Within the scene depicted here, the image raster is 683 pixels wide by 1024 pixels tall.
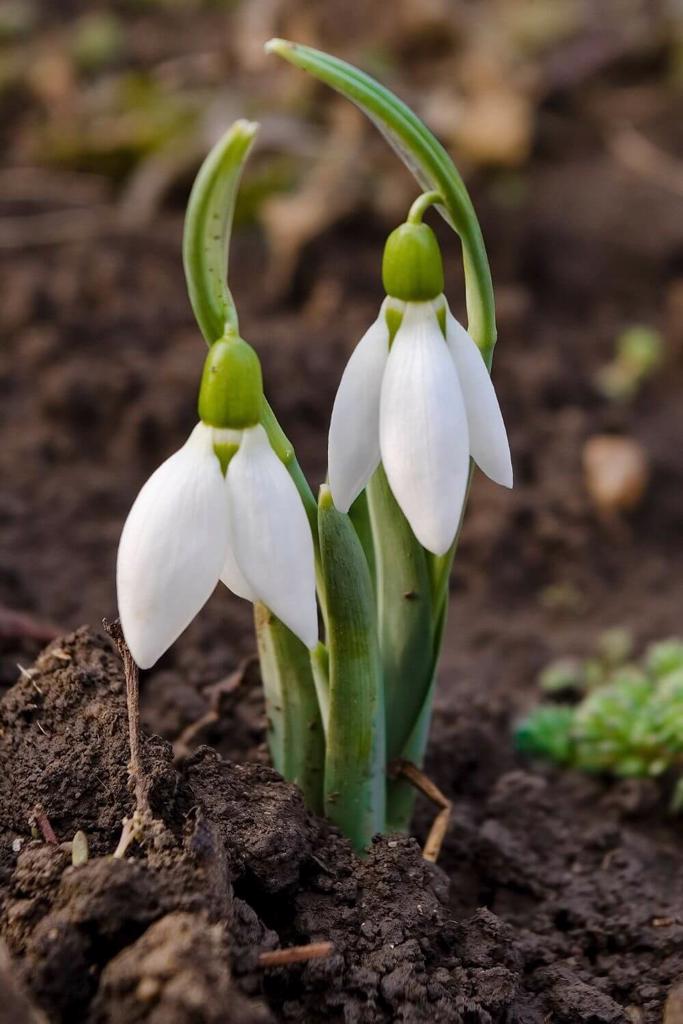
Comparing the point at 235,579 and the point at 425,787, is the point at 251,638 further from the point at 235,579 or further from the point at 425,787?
the point at 235,579

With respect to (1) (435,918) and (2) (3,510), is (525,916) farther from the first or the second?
(2) (3,510)

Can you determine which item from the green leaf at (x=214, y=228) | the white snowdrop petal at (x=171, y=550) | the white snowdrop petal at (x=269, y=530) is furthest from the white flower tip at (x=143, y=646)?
the green leaf at (x=214, y=228)

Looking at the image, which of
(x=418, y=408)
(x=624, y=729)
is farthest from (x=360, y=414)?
(x=624, y=729)

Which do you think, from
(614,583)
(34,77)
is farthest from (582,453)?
(34,77)

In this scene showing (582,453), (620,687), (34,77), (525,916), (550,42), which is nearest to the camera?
(525,916)

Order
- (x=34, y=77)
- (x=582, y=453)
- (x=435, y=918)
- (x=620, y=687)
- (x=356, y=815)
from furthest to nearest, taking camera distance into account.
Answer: (x=34, y=77)
(x=582, y=453)
(x=620, y=687)
(x=356, y=815)
(x=435, y=918)
